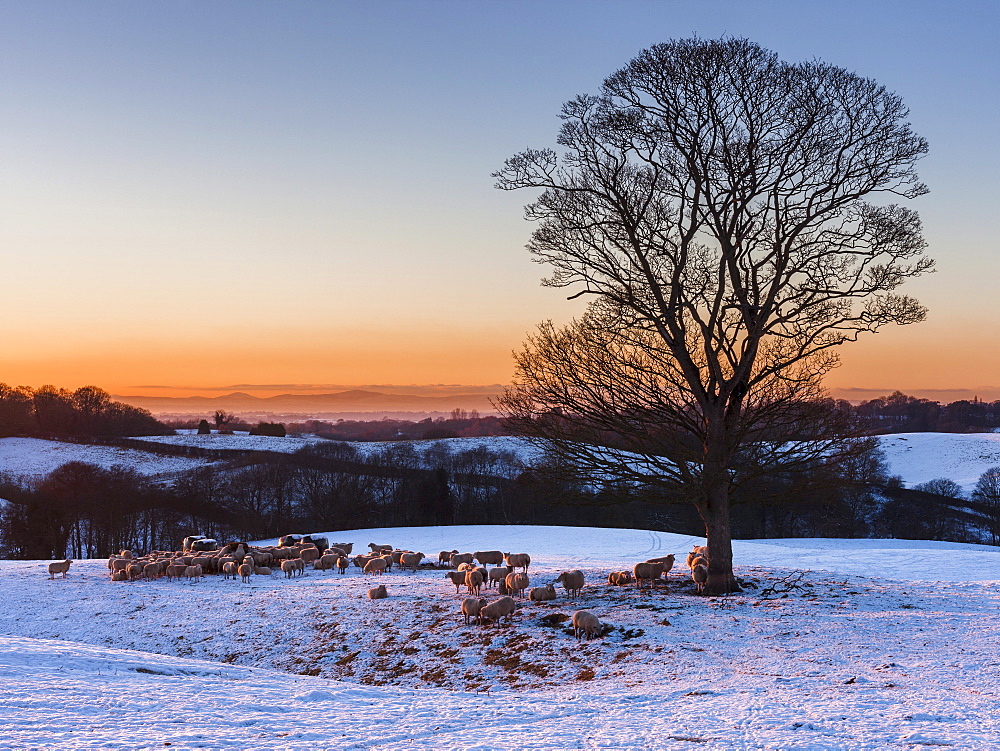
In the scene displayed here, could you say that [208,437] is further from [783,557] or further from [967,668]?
[967,668]

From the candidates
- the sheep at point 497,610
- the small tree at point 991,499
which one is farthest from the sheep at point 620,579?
the small tree at point 991,499

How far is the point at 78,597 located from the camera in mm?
23000

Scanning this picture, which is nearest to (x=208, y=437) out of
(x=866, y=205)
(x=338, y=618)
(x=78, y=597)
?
(x=78, y=597)

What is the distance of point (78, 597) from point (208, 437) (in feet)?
342

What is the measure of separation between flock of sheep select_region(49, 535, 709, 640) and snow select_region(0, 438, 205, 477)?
201 ft

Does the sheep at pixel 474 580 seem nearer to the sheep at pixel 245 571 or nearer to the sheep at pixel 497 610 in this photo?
the sheep at pixel 497 610

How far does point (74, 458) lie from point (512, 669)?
3945 inches

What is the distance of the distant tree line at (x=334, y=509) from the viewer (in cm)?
5547

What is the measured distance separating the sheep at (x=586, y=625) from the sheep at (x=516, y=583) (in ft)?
14.9

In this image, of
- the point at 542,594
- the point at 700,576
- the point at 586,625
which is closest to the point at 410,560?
the point at 542,594

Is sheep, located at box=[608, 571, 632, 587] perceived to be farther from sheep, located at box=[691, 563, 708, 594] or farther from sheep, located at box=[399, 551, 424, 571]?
sheep, located at box=[399, 551, 424, 571]

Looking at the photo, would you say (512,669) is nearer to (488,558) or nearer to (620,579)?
(620,579)

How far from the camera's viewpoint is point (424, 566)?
2825 centimetres

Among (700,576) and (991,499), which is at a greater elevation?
(700,576)
